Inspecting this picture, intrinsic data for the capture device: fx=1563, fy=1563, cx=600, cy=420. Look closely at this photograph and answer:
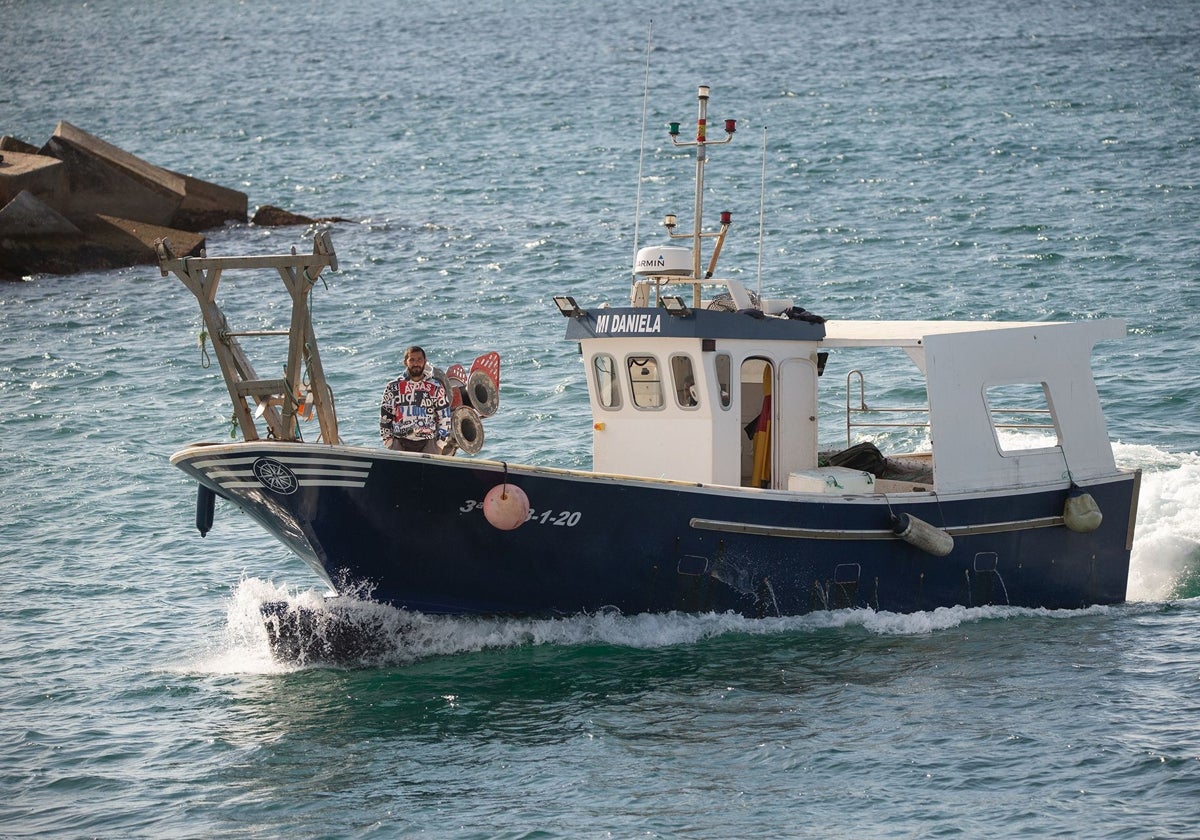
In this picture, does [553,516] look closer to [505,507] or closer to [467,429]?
[505,507]

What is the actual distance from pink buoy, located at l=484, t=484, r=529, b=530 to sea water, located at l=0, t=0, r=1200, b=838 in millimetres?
1314

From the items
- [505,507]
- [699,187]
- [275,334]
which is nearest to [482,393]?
[505,507]

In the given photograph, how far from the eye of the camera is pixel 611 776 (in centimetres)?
1145

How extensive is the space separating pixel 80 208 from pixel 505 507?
80.6 feet

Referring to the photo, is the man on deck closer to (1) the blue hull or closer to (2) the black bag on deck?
(1) the blue hull

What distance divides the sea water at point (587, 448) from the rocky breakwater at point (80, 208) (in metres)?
0.67

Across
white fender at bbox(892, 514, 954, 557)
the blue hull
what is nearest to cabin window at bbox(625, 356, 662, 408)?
the blue hull

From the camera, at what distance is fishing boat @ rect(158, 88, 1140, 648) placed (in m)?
13.1

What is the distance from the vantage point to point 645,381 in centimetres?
1506

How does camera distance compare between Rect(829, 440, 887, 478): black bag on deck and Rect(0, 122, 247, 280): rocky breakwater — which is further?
Rect(0, 122, 247, 280): rocky breakwater

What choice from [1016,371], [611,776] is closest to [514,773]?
[611,776]

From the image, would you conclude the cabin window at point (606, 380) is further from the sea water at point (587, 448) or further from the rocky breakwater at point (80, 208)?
the rocky breakwater at point (80, 208)

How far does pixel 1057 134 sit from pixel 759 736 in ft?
114

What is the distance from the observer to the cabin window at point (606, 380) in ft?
50.1
